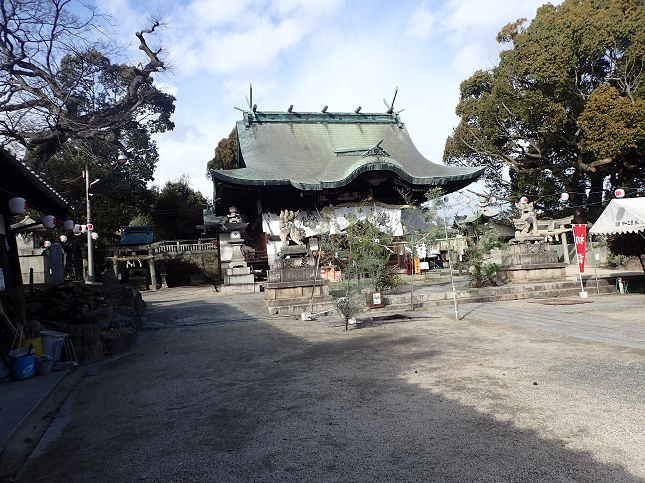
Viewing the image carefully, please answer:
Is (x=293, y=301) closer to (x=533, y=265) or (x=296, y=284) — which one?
(x=296, y=284)

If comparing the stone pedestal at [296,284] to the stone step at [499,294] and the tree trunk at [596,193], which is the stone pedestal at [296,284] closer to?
the stone step at [499,294]

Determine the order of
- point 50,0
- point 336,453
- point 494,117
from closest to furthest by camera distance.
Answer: point 336,453 → point 50,0 → point 494,117

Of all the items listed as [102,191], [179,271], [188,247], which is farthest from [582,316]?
[102,191]

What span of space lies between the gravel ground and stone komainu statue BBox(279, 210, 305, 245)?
11087mm

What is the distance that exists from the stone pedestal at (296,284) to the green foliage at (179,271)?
1508cm

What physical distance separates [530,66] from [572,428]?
64.4ft

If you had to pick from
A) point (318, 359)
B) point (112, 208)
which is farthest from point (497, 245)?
point (112, 208)

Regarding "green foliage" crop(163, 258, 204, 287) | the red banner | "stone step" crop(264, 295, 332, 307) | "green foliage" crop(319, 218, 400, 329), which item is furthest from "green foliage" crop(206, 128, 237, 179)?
the red banner

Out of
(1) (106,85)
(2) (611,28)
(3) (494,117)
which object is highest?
(1) (106,85)

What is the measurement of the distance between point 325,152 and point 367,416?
18809 millimetres

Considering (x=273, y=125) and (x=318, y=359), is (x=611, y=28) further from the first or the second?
(x=318, y=359)

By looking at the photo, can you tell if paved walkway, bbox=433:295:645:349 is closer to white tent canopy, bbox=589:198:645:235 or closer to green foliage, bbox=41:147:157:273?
white tent canopy, bbox=589:198:645:235

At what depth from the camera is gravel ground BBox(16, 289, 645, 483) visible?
2811 millimetres

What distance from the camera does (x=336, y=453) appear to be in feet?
9.95
